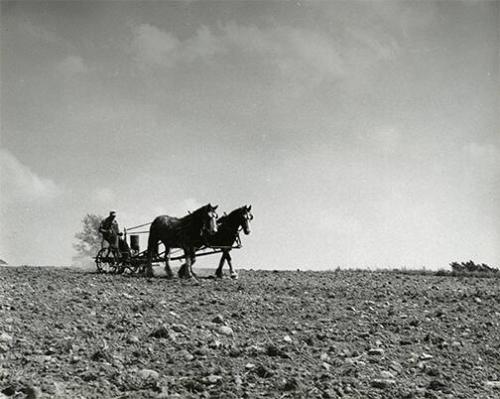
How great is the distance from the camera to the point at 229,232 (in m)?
19.3

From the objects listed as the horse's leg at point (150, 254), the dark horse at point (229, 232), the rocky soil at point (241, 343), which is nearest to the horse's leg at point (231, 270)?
the dark horse at point (229, 232)

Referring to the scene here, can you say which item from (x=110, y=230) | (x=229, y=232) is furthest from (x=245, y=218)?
(x=110, y=230)

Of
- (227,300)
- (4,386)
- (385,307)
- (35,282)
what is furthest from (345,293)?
(4,386)

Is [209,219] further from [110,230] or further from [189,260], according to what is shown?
[110,230]

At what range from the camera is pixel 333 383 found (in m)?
7.76

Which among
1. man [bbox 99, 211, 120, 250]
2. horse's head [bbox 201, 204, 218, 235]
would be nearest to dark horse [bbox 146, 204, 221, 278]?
horse's head [bbox 201, 204, 218, 235]

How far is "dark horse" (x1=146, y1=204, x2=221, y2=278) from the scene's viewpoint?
60.3 feet

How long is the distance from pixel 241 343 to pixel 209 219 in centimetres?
913

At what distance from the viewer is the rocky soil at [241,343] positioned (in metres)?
7.41

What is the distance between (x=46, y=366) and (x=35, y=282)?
347 inches

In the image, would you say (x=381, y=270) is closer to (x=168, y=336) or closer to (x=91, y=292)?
(x=91, y=292)

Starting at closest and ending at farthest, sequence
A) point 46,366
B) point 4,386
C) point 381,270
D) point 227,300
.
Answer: point 4,386 → point 46,366 → point 227,300 → point 381,270

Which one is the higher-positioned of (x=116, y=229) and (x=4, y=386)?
(x=116, y=229)

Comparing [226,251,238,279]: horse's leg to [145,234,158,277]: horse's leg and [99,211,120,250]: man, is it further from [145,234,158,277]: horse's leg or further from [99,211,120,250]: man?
[99,211,120,250]: man
